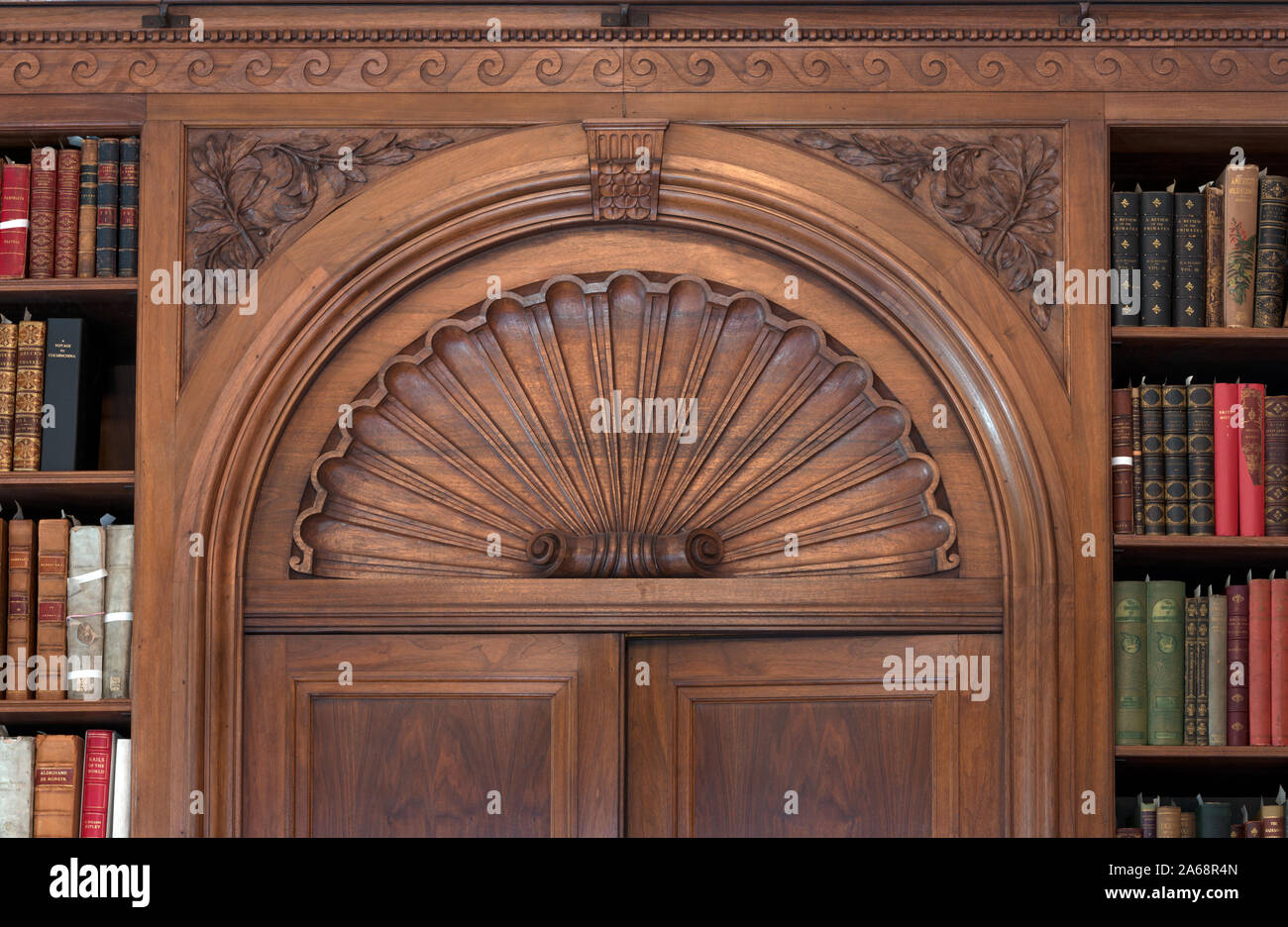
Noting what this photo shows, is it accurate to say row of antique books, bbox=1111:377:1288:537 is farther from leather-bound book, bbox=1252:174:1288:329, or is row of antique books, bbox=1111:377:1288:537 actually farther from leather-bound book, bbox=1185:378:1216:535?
leather-bound book, bbox=1252:174:1288:329

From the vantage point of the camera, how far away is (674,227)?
3.84 metres

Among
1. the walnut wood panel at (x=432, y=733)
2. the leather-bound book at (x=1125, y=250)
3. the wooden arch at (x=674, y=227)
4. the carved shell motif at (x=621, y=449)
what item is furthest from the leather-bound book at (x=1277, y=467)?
the walnut wood panel at (x=432, y=733)

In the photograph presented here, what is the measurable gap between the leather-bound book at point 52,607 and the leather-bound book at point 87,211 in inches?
22.4

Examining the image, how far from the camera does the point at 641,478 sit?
12.5ft

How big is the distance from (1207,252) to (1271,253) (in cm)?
13

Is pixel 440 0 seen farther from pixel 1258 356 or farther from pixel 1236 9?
pixel 1258 356

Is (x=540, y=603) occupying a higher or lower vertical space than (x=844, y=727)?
higher

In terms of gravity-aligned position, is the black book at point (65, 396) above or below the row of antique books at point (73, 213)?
below

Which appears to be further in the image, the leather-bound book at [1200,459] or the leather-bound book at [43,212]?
the leather-bound book at [43,212]

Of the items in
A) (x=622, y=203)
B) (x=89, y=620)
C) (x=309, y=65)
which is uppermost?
(x=309, y=65)

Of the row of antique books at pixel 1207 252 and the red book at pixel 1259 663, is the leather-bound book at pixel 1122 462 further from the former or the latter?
the red book at pixel 1259 663

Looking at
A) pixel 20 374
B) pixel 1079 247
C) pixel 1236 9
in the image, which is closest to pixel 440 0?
pixel 20 374

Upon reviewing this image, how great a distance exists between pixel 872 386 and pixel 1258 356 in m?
0.87

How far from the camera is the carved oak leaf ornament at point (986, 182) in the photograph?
12.4ft
